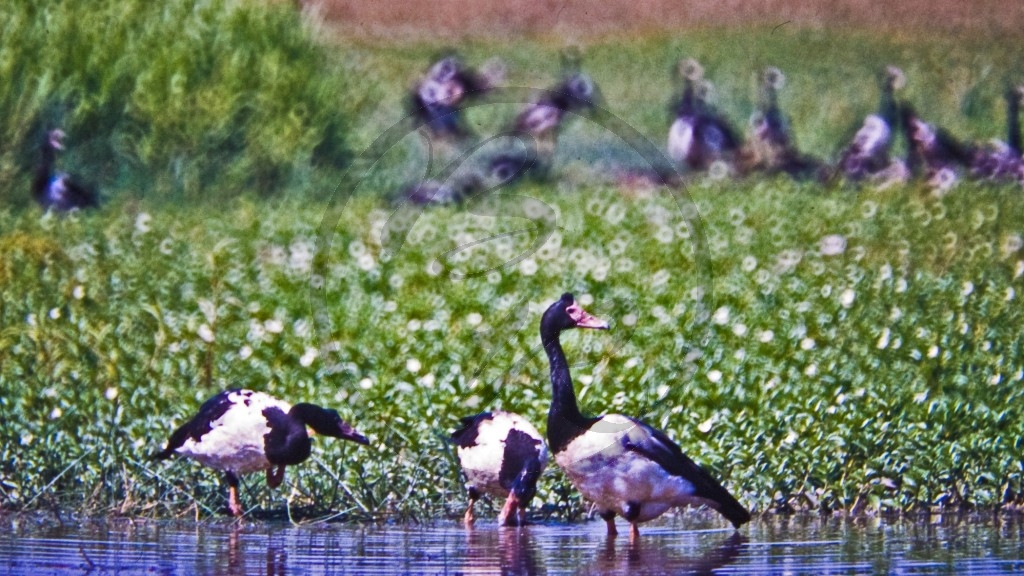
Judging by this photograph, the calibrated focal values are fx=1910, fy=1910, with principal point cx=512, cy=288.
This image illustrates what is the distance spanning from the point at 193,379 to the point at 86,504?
161 centimetres

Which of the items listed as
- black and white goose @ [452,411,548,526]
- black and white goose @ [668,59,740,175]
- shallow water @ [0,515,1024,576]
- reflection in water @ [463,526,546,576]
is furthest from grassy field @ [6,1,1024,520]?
reflection in water @ [463,526,546,576]

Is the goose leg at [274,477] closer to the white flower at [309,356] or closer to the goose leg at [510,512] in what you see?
the goose leg at [510,512]

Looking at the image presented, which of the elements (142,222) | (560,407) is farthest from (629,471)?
(142,222)

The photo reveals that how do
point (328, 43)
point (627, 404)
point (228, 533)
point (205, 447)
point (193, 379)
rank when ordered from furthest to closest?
point (328, 43) < point (193, 379) < point (627, 404) < point (205, 447) < point (228, 533)

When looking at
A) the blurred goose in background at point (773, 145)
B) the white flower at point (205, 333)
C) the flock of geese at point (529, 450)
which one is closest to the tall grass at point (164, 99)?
the blurred goose in background at point (773, 145)

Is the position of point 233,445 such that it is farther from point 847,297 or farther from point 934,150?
point 934,150

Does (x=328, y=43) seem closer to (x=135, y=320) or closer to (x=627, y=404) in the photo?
(x=135, y=320)

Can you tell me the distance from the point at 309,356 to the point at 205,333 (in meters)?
0.64

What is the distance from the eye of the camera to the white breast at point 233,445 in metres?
8.55

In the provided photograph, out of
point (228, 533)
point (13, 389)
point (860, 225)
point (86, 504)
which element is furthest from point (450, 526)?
point (860, 225)

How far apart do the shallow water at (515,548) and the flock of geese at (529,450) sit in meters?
0.16

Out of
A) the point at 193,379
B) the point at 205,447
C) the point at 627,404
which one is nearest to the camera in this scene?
the point at 205,447

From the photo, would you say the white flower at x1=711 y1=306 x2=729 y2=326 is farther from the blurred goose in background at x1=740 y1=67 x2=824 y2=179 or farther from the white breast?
the white breast

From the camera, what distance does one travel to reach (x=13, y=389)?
942 cm
